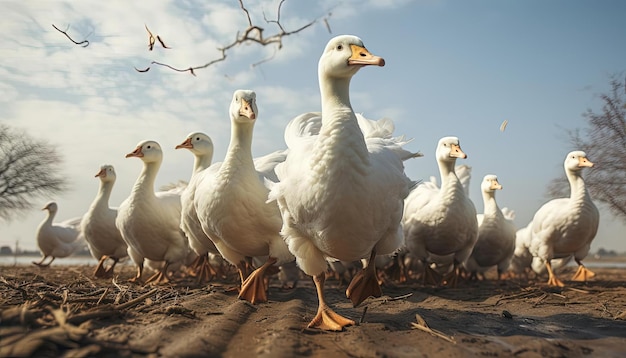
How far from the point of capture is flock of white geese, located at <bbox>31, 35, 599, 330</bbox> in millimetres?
4328

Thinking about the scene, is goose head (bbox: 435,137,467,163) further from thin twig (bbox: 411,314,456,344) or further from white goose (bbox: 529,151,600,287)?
thin twig (bbox: 411,314,456,344)

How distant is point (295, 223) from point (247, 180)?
180 centimetres

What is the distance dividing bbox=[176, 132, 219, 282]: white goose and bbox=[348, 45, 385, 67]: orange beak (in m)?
3.89

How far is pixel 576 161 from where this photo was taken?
976 centimetres

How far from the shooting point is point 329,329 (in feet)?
Answer: 13.6

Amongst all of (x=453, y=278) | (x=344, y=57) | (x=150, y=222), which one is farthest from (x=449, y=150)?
(x=150, y=222)

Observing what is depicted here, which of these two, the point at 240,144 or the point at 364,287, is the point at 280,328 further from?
the point at 240,144

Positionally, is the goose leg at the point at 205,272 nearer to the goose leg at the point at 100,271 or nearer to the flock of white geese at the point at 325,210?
the flock of white geese at the point at 325,210

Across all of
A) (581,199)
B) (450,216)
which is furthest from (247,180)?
(581,199)

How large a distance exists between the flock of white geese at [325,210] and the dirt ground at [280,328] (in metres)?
0.46

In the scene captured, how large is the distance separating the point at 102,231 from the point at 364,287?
24.4 feet

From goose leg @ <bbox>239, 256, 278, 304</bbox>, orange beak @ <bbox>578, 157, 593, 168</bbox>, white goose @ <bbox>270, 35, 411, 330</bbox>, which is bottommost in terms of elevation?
goose leg @ <bbox>239, 256, 278, 304</bbox>

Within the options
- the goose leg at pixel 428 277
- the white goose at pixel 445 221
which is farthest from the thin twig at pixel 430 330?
the goose leg at pixel 428 277

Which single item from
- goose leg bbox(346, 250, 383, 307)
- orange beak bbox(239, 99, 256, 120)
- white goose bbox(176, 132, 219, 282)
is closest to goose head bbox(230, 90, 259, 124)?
orange beak bbox(239, 99, 256, 120)
